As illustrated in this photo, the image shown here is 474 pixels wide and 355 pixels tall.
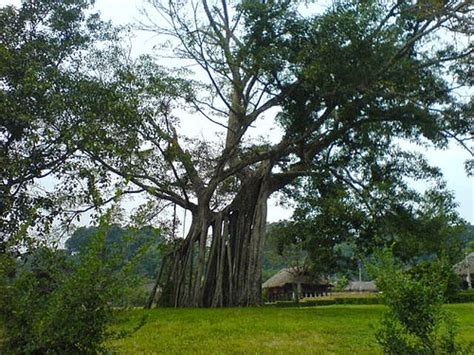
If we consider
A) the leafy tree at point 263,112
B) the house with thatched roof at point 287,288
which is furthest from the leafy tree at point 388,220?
the house with thatched roof at point 287,288

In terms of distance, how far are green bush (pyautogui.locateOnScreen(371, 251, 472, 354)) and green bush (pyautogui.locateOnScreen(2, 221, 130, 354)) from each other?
1.52 meters

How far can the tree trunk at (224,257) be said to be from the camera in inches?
415

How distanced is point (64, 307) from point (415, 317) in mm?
1880

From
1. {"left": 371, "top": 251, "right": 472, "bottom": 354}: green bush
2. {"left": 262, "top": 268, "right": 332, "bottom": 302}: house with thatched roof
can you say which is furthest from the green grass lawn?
{"left": 262, "top": 268, "right": 332, "bottom": 302}: house with thatched roof

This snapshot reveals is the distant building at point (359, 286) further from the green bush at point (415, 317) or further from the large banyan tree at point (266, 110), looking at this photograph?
the green bush at point (415, 317)

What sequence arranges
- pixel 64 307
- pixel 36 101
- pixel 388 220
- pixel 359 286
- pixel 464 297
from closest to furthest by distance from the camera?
pixel 64 307 → pixel 36 101 → pixel 388 220 → pixel 464 297 → pixel 359 286

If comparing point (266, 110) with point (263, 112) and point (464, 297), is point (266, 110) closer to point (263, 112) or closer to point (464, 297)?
point (263, 112)

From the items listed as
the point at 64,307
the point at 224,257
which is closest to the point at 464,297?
the point at 224,257

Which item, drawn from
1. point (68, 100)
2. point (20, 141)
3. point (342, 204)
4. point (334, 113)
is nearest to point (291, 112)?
point (334, 113)

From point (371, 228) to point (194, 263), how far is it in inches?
166

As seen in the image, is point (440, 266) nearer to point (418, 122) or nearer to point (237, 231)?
point (418, 122)

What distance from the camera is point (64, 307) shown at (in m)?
2.32

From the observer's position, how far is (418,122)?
29.3ft

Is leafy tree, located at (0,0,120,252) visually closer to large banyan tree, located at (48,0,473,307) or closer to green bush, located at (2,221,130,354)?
large banyan tree, located at (48,0,473,307)
